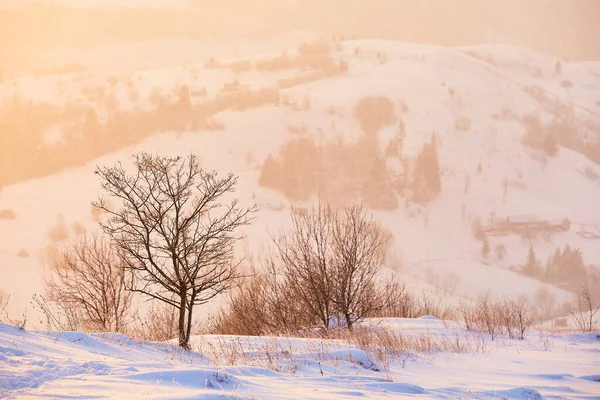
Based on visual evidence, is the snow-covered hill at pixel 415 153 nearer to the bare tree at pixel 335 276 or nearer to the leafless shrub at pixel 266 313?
the leafless shrub at pixel 266 313

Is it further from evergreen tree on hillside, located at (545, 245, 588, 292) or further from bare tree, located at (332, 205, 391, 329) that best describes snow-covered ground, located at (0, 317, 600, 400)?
evergreen tree on hillside, located at (545, 245, 588, 292)

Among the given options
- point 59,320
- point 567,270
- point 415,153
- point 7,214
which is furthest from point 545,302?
point 7,214

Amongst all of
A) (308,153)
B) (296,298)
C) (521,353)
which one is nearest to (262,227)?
(308,153)

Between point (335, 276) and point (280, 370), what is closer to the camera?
point (280, 370)

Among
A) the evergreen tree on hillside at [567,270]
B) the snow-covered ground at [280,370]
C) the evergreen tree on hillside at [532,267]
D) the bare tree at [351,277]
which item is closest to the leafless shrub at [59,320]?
the snow-covered ground at [280,370]

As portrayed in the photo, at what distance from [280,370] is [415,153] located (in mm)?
131009

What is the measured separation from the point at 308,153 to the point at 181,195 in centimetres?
11889

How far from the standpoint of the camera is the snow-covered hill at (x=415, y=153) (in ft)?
321

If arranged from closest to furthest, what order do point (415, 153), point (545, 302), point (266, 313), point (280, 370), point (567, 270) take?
point (280, 370), point (266, 313), point (545, 302), point (567, 270), point (415, 153)

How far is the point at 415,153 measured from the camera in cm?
13425

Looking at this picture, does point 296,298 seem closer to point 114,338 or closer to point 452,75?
point 114,338

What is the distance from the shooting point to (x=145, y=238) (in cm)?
1305

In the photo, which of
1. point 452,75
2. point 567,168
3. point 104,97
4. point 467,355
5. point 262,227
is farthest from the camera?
point 452,75

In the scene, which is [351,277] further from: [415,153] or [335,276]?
[415,153]
